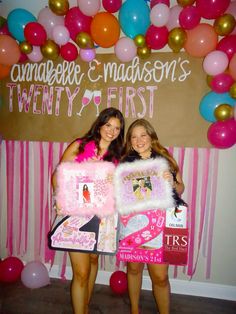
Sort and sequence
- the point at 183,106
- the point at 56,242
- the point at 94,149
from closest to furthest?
the point at 56,242
the point at 94,149
the point at 183,106

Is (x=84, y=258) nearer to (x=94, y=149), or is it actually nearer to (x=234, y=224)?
(x=94, y=149)

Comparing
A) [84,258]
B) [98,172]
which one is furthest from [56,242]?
[98,172]

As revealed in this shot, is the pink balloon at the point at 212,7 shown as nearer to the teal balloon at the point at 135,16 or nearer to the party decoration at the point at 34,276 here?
the teal balloon at the point at 135,16

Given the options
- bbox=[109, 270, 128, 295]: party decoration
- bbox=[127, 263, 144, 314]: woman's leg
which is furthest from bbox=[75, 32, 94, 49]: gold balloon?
bbox=[109, 270, 128, 295]: party decoration

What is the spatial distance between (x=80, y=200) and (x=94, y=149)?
45 centimetres

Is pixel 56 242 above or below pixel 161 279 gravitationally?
above

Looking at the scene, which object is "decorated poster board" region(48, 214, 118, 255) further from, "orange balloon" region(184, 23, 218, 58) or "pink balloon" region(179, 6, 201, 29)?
"pink balloon" region(179, 6, 201, 29)

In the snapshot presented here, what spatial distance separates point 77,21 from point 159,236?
204cm

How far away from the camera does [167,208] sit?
2.06 meters

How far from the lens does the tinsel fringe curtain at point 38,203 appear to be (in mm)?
2754

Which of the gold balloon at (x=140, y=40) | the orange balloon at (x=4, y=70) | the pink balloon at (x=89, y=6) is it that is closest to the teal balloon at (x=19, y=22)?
the orange balloon at (x=4, y=70)

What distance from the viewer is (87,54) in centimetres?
268

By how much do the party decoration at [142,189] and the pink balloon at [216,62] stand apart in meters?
1.00

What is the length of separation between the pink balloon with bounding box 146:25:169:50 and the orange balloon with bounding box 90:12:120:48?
1.02ft
